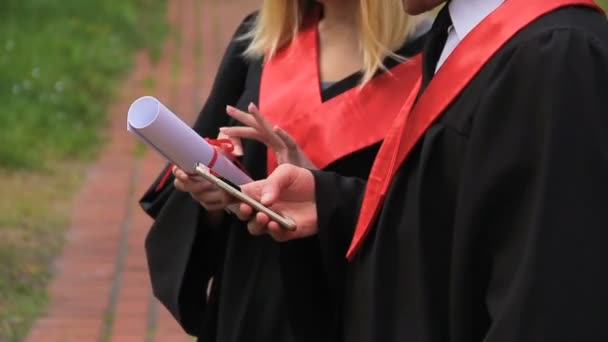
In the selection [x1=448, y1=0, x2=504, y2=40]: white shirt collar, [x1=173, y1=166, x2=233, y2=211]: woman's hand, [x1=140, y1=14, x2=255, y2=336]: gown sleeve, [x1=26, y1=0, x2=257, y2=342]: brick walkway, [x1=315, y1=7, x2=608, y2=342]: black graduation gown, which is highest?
[x1=448, y1=0, x2=504, y2=40]: white shirt collar

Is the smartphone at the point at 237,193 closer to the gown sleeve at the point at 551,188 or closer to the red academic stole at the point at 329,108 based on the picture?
the red academic stole at the point at 329,108

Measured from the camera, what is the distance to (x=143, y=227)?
6973mm

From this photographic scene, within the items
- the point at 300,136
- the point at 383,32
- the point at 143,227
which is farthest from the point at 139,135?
the point at 143,227

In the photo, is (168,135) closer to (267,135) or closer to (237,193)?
(237,193)

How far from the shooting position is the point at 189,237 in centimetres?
300

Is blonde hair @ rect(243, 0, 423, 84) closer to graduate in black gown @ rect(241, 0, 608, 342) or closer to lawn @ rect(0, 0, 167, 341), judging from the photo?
graduate in black gown @ rect(241, 0, 608, 342)

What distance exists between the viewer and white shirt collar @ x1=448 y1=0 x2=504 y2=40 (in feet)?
6.73

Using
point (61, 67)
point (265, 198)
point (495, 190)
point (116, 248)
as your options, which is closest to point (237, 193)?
point (265, 198)

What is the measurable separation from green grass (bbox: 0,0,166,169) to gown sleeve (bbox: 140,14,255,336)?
4.78 metres

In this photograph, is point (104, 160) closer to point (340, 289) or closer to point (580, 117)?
point (340, 289)

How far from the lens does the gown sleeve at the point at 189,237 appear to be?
3033mm

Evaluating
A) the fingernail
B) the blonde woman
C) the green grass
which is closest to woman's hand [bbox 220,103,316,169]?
the blonde woman

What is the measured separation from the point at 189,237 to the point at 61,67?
732cm

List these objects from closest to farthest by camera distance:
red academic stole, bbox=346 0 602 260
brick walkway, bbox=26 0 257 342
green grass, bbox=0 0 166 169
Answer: red academic stole, bbox=346 0 602 260 < brick walkway, bbox=26 0 257 342 < green grass, bbox=0 0 166 169
